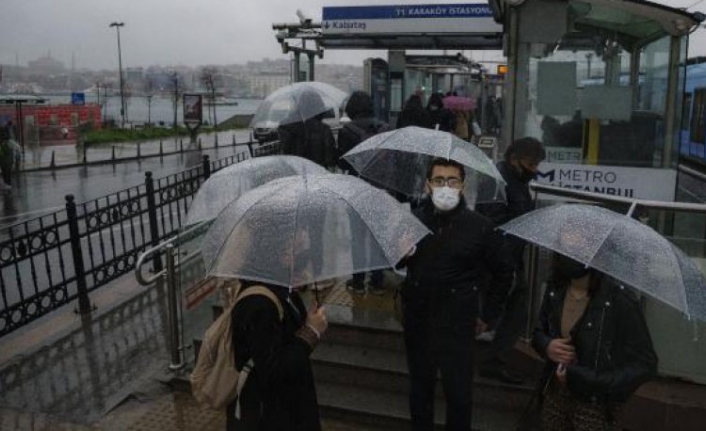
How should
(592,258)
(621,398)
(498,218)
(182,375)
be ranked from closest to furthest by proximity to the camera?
1. (592,258)
2. (621,398)
3. (498,218)
4. (182,375)

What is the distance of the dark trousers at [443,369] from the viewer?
3732mm

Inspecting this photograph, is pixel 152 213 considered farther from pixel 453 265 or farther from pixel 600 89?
pixel 453 265

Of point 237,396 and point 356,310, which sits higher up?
point 237,396

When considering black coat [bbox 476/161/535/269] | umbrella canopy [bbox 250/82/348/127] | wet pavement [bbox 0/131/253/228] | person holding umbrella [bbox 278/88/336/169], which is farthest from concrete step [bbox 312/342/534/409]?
wet pavement [bbox 0/131/253/228]

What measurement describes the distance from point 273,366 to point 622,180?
15.1 feet

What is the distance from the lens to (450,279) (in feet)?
12.1

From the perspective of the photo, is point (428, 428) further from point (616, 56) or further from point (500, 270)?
point (616, 56)

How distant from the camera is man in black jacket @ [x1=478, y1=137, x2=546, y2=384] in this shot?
4320 mm

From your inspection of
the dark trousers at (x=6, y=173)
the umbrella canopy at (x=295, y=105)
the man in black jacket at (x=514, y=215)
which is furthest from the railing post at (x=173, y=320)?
the dark trousers at (x=6, y=173)

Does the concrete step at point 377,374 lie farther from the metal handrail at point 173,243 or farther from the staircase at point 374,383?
the metal handrail at point 173,243

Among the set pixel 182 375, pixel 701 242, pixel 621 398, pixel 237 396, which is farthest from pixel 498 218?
pixel 182 375

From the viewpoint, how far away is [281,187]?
3.15 meters

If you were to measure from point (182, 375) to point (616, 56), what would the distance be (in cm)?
535

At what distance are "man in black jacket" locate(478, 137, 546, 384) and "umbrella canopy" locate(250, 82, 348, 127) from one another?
2.84 meters
